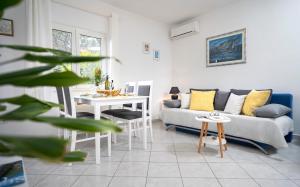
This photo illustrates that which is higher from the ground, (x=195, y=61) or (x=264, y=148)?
(x=195, y=61)

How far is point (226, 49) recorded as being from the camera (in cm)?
396

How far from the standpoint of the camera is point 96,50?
3930 mm

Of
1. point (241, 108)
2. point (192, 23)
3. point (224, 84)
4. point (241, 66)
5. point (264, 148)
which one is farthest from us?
point (192, 23)

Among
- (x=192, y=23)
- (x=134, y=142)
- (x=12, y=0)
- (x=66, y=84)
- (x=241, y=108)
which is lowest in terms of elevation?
(x=134, y=142)

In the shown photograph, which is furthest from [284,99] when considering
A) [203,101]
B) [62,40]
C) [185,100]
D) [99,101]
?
[62,40]

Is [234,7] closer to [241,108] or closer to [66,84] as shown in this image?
[241,108]

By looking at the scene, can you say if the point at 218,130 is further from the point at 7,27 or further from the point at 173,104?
the point at 7,27

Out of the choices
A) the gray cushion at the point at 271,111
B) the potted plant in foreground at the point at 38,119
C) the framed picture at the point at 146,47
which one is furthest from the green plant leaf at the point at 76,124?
the framed picture at the point at 146,47

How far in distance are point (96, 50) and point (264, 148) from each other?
3.45 meters

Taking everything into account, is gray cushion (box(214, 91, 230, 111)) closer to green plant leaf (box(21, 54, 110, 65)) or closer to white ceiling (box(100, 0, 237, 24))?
white ceiling (box(100, 0, 237, 24))

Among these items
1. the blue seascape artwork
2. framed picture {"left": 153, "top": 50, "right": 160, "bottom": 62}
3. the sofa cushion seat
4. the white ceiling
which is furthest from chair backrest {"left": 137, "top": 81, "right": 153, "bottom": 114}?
the blue seascape artwork

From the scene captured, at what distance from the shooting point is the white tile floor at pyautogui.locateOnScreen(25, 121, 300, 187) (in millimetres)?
1808

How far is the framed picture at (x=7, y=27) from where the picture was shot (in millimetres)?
2691

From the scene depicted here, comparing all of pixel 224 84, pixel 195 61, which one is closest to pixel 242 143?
pixel 224 84
